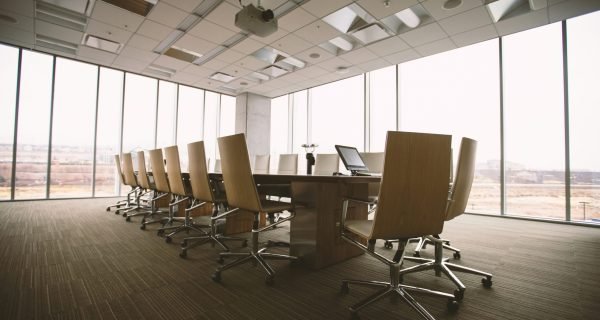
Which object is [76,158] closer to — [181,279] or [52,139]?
[52,139]

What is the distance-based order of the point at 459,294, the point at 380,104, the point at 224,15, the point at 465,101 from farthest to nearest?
the point at 380,104 → the point at 465,101 → the point at 224,15 → the point at 459,294

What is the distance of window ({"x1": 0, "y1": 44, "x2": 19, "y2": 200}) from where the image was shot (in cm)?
593

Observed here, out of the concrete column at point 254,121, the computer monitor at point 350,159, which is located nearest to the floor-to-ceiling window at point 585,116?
the computer monitor at point 350,159

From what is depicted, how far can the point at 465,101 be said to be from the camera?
568 cm

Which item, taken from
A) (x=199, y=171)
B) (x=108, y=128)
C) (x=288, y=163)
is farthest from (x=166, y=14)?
(x=108, y=128)

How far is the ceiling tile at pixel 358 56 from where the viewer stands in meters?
5.61

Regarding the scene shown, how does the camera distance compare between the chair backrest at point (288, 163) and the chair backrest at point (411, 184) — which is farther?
the chair backrest at point (288, 163)

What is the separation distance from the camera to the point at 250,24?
3377 millimetres

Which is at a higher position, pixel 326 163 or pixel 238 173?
pixel 326 163

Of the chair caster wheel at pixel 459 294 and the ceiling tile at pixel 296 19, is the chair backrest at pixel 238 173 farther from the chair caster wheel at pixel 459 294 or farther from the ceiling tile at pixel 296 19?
the ceiling tile at pixel 296 19

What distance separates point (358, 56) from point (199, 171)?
4550 millimetres

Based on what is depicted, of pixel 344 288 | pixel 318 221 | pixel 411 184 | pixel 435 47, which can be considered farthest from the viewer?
pixel 435 47

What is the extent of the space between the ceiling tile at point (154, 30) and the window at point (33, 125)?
10.7 feet

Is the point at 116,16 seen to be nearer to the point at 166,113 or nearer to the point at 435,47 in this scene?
the point at 166,113
